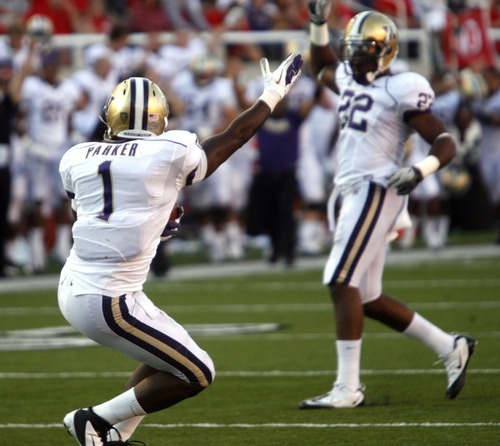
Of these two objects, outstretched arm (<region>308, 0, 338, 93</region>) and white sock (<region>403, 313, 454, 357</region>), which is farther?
outstretched arm (<region>308, 0, 338, 93</region>)

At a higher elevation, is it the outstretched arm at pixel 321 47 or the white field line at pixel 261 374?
the outstretched arm at pixel 321 47

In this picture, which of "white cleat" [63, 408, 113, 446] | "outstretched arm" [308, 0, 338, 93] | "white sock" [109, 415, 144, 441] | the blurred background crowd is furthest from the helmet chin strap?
the blurred background crowd

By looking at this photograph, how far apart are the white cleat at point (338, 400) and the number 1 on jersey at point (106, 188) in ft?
5.82

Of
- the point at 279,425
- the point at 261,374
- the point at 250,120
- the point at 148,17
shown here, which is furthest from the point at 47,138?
the point at 250,120

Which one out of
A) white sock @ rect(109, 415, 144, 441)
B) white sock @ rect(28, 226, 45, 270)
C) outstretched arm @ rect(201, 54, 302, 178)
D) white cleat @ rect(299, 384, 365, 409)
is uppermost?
outstretched arm @ rect(201, 54, 302, 178)

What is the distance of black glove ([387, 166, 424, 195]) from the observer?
606 cm

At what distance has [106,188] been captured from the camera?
4914 mm

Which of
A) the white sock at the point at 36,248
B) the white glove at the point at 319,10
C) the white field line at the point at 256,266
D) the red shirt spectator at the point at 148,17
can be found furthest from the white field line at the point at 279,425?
the red shirt spectator at the point at 148,17

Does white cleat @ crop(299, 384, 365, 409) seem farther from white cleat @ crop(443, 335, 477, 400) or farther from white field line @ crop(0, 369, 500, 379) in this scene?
white field line @ crop(0, 369, 500, 379)

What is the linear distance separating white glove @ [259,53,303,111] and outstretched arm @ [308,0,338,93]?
157 cm

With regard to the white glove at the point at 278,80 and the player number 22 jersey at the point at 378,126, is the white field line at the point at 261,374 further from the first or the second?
the white glove at the point at 278,80

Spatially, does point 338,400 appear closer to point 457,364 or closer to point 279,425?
point 279,425

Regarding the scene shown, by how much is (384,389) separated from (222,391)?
0.81 metres

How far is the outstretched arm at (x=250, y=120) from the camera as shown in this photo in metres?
5.10
